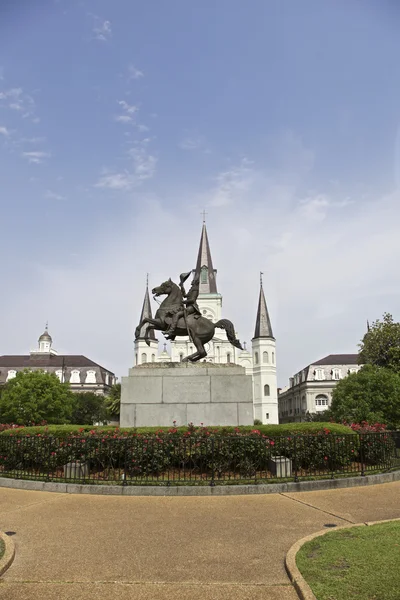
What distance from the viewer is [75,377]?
97062 millimetres

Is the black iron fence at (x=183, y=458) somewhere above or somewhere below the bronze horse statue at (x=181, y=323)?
below

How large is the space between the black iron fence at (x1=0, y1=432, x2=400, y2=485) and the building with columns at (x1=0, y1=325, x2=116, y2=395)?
3278 inches

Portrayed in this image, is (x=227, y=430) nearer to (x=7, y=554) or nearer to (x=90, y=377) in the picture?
(x=7, y=554)

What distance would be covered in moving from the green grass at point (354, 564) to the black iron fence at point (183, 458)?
4414 millimetres

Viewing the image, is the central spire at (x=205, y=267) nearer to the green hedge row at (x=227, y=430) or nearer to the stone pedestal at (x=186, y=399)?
the stone pedestal at (x=186, y=399)

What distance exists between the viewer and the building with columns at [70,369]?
95.2 m

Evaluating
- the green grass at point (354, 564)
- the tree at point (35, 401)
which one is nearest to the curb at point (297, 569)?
the green grass at point (354, 564)

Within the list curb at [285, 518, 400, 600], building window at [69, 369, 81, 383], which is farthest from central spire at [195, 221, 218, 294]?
curb at [285, 518, 400, 600]

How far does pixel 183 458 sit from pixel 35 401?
41.4 m

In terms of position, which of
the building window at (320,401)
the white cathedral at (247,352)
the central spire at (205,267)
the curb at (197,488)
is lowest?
the curb at (197,488)

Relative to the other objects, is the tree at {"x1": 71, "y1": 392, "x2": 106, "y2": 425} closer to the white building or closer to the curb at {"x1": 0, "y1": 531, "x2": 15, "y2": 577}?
the white building

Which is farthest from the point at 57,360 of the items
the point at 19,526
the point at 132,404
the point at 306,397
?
the point at 19,526

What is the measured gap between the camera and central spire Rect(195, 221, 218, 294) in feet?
350

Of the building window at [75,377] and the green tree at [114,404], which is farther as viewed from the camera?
the building window at [75,377]
